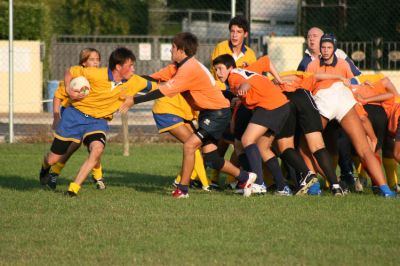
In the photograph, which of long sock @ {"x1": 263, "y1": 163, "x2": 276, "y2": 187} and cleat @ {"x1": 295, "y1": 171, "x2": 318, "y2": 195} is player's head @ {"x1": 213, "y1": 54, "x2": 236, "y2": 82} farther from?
long sock @ {"x1": 263, "y1": 163, "x2": 276, "y2": 187}

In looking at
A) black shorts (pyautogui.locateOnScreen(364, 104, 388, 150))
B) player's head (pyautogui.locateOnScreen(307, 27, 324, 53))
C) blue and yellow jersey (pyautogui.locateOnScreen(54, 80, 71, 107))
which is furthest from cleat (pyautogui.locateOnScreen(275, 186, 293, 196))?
blue and yellow jersey (pyautogui.locateOnScreen(54, 80, 71, 107))

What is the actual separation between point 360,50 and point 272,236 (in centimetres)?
1581

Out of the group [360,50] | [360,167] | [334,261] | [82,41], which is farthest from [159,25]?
[334,261]

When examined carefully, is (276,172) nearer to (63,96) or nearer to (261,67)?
(261,67)

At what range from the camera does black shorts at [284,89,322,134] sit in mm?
11320

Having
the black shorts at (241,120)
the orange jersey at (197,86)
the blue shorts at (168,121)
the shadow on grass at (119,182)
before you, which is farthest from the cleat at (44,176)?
the black shorts at (241,120)

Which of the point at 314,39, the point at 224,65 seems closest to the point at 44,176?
the point at 224,65

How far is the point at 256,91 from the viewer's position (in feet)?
36.4

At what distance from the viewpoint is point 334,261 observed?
736cm

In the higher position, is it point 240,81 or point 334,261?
point 240,81

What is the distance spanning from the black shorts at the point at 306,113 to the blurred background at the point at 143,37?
7.74 meters

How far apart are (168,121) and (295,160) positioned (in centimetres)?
161

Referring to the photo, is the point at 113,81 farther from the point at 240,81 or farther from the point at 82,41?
the point at 82,41

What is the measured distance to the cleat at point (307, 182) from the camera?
37.0ft
